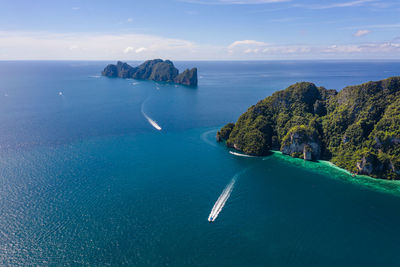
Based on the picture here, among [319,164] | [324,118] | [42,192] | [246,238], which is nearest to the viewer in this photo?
[246,238]

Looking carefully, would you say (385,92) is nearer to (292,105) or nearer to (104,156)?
(292,105)

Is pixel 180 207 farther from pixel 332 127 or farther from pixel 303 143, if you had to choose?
pixel 332 127

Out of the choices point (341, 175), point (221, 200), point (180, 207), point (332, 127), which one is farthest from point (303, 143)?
point (180, 207)

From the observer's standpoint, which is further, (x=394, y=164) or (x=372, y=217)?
(x=394, y=164)

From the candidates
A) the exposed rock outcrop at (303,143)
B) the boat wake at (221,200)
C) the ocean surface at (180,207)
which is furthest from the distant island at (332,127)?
the boat wake at (221,200)

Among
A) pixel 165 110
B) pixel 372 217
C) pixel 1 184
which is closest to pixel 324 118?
pixel 372 217

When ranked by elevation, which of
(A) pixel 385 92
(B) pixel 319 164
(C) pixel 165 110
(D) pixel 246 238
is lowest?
(D) pixel 246 238

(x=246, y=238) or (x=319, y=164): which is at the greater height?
(x=319, y=164)

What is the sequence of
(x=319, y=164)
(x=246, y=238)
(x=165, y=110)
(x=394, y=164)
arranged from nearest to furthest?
(x=246, y=238)
(x=394, y=164)
(x=319, y=164)
(x=165, y=110)
